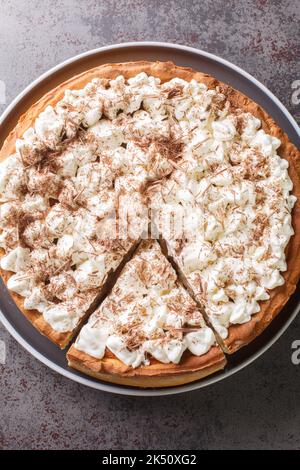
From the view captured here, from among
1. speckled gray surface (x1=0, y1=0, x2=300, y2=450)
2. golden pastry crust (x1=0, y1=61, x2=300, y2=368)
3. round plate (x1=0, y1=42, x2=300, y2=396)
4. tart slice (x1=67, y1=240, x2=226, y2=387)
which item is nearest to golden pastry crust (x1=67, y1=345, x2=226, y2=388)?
tart slice (x1=67, y1=240, x2=226, y2=387)

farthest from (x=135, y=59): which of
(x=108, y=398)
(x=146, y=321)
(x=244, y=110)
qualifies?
(x=108, y=398)

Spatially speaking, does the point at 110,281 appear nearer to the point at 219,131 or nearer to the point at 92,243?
the point at 92,243

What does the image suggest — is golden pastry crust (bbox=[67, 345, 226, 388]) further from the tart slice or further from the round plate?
the round plate

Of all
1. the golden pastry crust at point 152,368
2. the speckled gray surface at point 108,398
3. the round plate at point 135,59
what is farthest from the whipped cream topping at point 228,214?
the speckled gray surface at point 108,398

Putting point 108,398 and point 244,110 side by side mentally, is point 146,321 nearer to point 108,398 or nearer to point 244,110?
point 108,398

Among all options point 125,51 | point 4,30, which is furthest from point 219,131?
point 4,30

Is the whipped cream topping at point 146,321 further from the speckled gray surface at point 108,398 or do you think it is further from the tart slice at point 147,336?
the speckled gray surface at point 108,398
